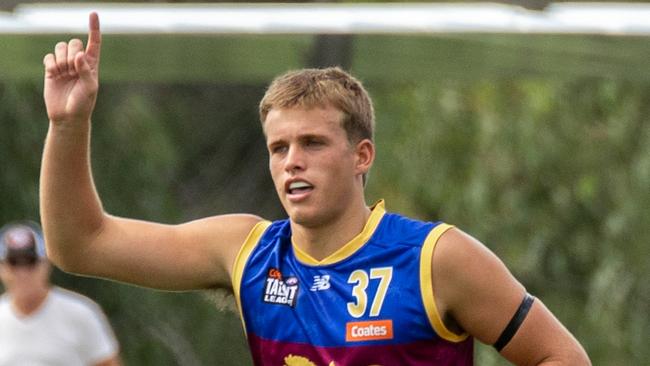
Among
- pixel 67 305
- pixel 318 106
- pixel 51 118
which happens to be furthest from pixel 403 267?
pixel 67 305

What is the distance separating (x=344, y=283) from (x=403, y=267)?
7.8 inches

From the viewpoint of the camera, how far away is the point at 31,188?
16969mm

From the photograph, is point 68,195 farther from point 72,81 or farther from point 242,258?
point 242,258

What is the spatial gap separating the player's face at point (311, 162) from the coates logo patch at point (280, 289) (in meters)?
0.22

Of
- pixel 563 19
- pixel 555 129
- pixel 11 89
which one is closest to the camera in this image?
pixel 563 19

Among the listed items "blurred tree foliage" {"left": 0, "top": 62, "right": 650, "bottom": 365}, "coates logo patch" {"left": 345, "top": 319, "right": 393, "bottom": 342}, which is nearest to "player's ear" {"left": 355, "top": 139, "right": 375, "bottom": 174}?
"coates logo patch" {"left": 345, "top": 319, "right": 393, "bottom": 342}

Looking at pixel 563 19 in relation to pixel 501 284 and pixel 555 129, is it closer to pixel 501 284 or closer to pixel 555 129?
pixel 501 284

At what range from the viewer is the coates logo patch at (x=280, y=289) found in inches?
222

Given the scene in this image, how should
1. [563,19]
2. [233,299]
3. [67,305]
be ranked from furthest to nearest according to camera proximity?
[67,305] < [563,19] < [233,299]

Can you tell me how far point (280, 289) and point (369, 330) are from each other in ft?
1.13

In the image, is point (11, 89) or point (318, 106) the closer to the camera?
point (318, 106)

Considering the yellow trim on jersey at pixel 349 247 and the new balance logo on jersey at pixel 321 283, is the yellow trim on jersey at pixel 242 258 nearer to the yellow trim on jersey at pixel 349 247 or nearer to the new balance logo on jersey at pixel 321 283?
the yellow trim on jersey at pixel 349 247

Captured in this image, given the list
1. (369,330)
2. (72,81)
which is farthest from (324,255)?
(72,81)

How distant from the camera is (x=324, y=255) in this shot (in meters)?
5.66
